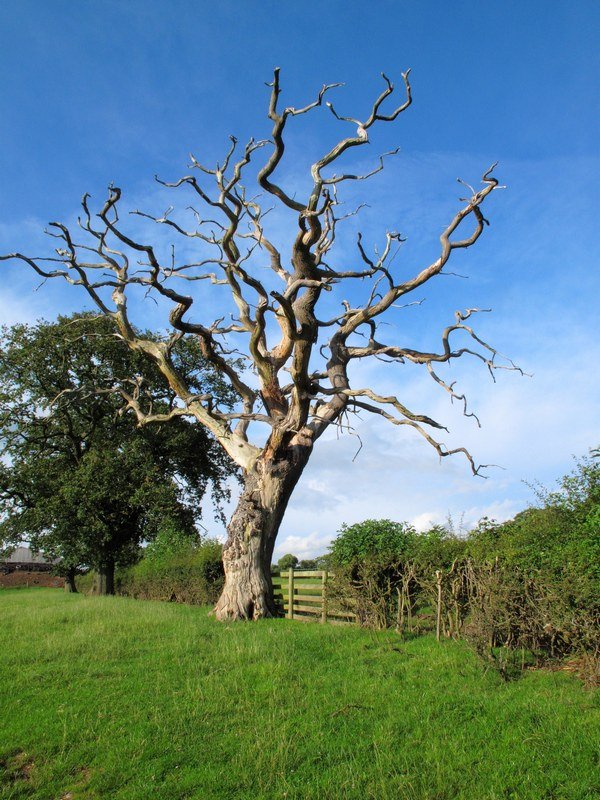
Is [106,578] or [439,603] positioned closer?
[439,603]

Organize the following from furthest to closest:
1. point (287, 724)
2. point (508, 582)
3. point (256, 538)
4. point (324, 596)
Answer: point (256, 538)
point (324, 596)
point (508, 582)
point (287, 724)

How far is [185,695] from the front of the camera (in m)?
8.33

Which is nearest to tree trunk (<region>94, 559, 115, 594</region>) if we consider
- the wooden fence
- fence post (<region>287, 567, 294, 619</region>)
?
the wooden fence

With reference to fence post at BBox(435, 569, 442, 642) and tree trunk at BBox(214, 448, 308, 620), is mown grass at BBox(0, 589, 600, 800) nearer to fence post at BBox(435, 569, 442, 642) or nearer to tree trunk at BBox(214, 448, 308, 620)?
fence post at BBox(435, 569, 442, 642)

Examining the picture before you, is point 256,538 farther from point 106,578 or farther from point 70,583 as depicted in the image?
point 70,583

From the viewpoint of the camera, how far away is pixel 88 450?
26422 millimetres

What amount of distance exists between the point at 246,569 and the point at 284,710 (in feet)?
26.6

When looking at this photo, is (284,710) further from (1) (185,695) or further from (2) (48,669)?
(2) (48,669)

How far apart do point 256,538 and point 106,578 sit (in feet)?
44.1

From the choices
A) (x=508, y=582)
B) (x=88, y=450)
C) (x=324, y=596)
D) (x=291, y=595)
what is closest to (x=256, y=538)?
(x=291, y=595)

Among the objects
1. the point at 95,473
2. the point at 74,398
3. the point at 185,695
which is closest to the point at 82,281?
the point at 74,398

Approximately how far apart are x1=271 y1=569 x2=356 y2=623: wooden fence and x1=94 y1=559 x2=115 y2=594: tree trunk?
→ 11.6 meters

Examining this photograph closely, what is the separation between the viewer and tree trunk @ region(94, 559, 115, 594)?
26188 mm

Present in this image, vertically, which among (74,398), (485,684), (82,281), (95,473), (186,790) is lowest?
(186,790)
